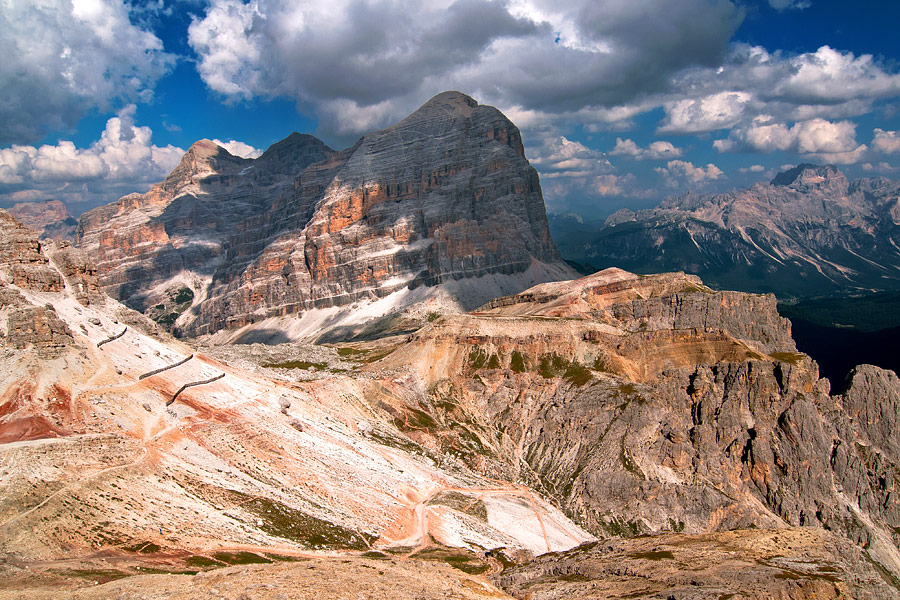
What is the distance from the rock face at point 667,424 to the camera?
4616 inches

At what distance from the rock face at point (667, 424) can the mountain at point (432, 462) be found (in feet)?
1.67

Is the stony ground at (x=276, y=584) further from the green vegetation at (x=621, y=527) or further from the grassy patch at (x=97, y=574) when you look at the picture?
the green vegetation at (x=621, y=527)

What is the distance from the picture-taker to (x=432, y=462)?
10544cm

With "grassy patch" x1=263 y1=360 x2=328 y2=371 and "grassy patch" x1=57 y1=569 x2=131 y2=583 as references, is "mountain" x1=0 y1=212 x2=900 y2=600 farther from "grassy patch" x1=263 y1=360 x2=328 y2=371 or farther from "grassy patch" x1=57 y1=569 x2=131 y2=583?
"grassy patch" x1=263 y1=360 x2=328 y2=371

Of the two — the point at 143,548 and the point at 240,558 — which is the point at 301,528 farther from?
the point at 143,548

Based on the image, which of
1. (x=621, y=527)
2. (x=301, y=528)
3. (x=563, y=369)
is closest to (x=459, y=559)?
(x=301, y=528)

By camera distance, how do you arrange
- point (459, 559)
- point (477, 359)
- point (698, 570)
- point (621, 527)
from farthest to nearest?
point (477, 359), point (621, 527), point (459, 559), point (698, 570)

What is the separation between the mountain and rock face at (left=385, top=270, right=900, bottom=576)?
509mm

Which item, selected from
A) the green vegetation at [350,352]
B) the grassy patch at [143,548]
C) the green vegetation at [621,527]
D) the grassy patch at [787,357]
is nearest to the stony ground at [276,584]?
the grassy patch at [143,548]

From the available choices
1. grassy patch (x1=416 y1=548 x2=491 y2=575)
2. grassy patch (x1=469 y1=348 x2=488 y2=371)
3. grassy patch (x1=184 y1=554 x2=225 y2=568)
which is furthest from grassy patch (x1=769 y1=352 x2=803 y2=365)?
grassy patch (x1=184 y1=554 x2=225 y2=568)

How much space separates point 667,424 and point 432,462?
53.1 meters

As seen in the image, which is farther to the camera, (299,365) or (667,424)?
(299,365)

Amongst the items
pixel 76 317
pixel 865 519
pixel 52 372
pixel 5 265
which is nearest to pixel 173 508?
pixel 52 372

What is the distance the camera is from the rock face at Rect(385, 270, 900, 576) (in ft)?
385
